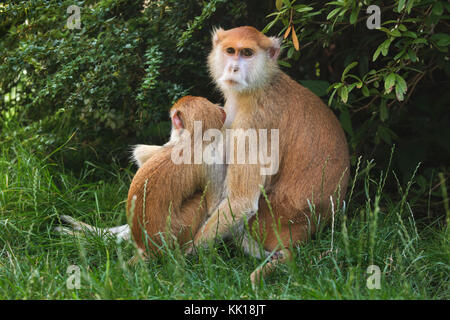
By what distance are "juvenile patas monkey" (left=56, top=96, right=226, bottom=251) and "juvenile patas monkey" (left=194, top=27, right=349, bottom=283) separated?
0.11 metres

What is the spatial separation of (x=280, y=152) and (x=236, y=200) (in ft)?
1.45

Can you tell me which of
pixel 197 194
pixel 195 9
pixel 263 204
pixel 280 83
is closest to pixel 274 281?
pixel 263 204

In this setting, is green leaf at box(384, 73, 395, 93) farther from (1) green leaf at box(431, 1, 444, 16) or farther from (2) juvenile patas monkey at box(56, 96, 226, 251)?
(2) juvenile patas monkey at box(56, 96, 226, 251)

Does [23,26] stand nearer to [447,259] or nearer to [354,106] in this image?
[354,106]

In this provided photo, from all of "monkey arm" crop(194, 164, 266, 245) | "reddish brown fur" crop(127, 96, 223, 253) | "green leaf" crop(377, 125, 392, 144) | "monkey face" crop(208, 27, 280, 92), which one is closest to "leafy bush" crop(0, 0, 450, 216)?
"green leaf" crop(377, 125, 392, 144)

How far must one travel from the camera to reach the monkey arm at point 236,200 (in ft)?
11.7

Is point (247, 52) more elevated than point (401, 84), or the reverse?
point (247, 52)

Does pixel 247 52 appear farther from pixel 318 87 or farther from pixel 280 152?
pixel 318 87

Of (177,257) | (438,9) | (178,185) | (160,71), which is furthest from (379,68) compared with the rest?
(177,257)

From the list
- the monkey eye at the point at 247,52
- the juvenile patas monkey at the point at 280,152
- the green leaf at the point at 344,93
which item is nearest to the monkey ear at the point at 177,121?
the juvenile patas monkey at the point at 280,152

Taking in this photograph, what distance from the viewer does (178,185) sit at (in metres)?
3.62

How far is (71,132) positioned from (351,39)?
264 centimetres

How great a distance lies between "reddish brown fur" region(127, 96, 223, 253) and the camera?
11.8ft

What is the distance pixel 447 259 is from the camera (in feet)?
10.9
